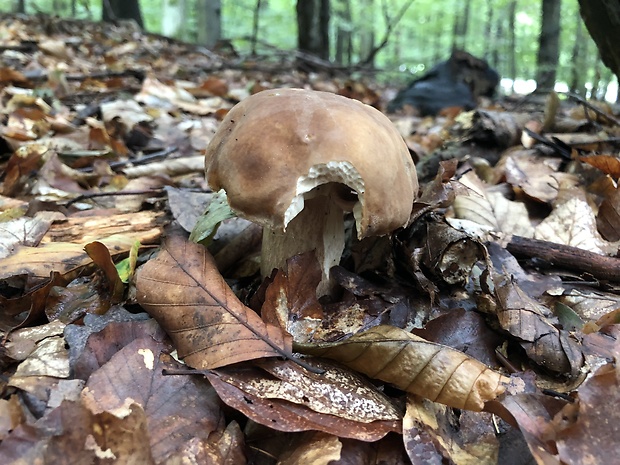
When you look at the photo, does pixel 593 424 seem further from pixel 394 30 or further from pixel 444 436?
pixel 394 30

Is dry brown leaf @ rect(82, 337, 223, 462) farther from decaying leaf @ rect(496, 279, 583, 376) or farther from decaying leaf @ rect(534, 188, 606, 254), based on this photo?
decaying leaf @ rect(534, 188, 606, 254)

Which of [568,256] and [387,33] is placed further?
[387,33]

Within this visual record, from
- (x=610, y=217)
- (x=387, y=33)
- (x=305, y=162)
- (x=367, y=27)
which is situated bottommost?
(x=610, y=217)

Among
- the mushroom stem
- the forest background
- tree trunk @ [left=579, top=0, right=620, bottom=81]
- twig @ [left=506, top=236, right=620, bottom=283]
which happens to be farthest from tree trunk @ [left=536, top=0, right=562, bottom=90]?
the mushroom stem

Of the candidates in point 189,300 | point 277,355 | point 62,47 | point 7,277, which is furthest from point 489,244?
point 62,47

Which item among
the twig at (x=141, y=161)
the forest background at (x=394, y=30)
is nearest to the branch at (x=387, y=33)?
the forest background at (x=394, y=30)

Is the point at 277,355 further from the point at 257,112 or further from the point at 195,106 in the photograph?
the point at 195,106

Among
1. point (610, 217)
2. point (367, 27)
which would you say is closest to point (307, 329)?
point (610, 217)
